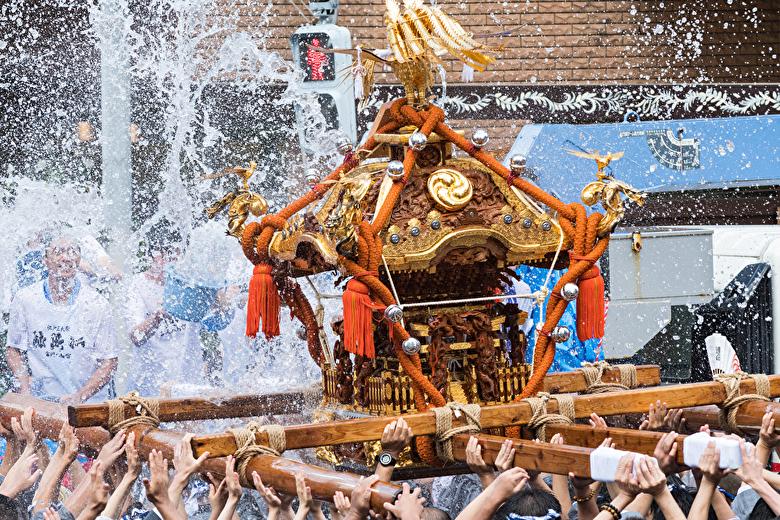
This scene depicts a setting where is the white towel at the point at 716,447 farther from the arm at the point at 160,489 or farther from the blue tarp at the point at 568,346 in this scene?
the blue tarp at the point at 568,346

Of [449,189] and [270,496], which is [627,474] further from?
[449,189]

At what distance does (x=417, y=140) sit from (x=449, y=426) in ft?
2.93

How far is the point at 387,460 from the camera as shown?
242 cm

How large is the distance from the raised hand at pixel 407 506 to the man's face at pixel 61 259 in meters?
3.14

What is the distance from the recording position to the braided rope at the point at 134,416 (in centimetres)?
280

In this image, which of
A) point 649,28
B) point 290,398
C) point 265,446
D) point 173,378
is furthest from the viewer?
point 649,28

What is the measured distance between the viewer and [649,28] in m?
8.09

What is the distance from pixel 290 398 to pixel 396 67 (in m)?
1.35

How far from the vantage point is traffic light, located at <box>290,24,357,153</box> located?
251 inches

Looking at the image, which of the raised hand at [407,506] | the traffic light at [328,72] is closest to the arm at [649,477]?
the raised hand at [407,506]

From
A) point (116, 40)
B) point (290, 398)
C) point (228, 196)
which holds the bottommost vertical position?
point (290, 398)

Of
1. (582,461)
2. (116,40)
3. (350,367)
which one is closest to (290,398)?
(350,367)

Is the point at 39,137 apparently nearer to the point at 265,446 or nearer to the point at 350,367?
the point at 350,367

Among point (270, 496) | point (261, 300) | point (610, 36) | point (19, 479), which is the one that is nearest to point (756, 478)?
point (270, 496)
